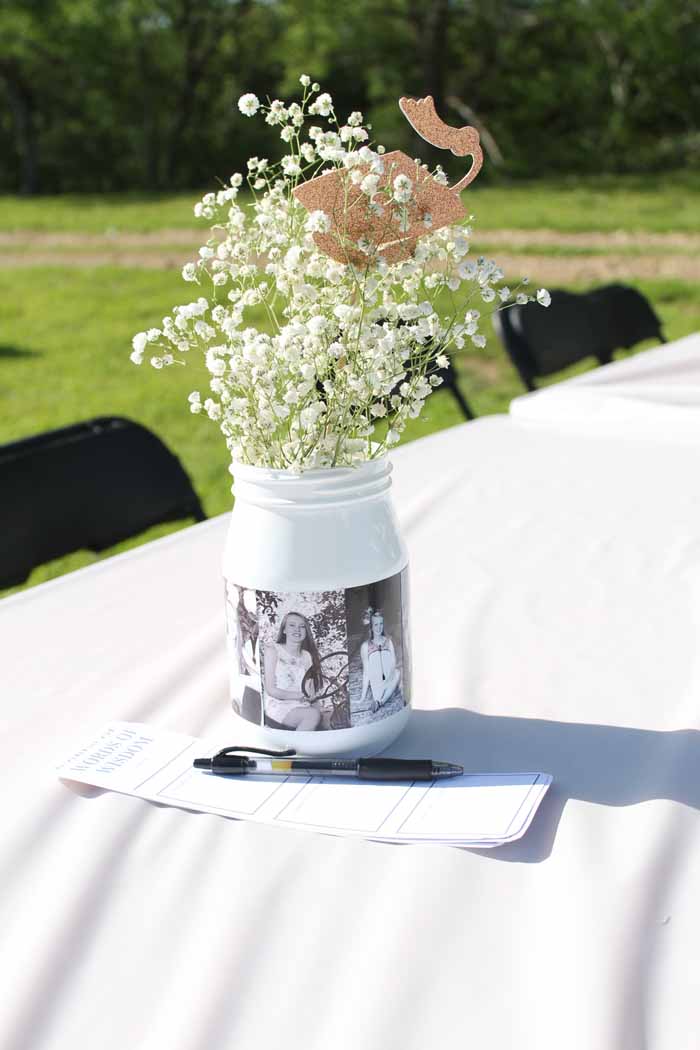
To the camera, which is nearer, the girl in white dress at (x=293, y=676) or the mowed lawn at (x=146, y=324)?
the girl in white dress at (x=293, y=676)

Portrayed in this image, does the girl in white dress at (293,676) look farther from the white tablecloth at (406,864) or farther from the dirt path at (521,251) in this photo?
the dirt path at (521,251)

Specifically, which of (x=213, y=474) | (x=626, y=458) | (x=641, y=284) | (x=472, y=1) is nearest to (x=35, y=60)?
(x=472, y=1)

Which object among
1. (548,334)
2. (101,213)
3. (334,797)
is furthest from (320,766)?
(101,213)

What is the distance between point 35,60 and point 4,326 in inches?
437

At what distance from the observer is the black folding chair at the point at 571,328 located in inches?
102

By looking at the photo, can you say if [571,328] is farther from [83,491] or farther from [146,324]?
[146,324]

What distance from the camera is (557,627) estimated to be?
1.13 meters

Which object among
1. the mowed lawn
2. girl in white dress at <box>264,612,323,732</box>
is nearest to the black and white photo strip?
girl in white dress at <box>264,612,323,732</box>

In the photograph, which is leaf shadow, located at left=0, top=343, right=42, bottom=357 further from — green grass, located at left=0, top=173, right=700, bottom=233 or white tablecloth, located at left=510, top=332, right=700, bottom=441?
white tablecloth, located at left=510, top=332, right=700, bottom=441

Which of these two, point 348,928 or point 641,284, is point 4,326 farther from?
point 348,928

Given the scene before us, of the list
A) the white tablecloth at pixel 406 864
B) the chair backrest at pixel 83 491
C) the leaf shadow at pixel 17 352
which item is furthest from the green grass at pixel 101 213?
the white tablecloth at pixel 406 864

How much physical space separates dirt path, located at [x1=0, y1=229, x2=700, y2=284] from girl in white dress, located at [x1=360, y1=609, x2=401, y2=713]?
718cm

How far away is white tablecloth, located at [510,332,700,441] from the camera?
1816 mm

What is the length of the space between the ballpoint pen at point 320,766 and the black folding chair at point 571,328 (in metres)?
1.70
